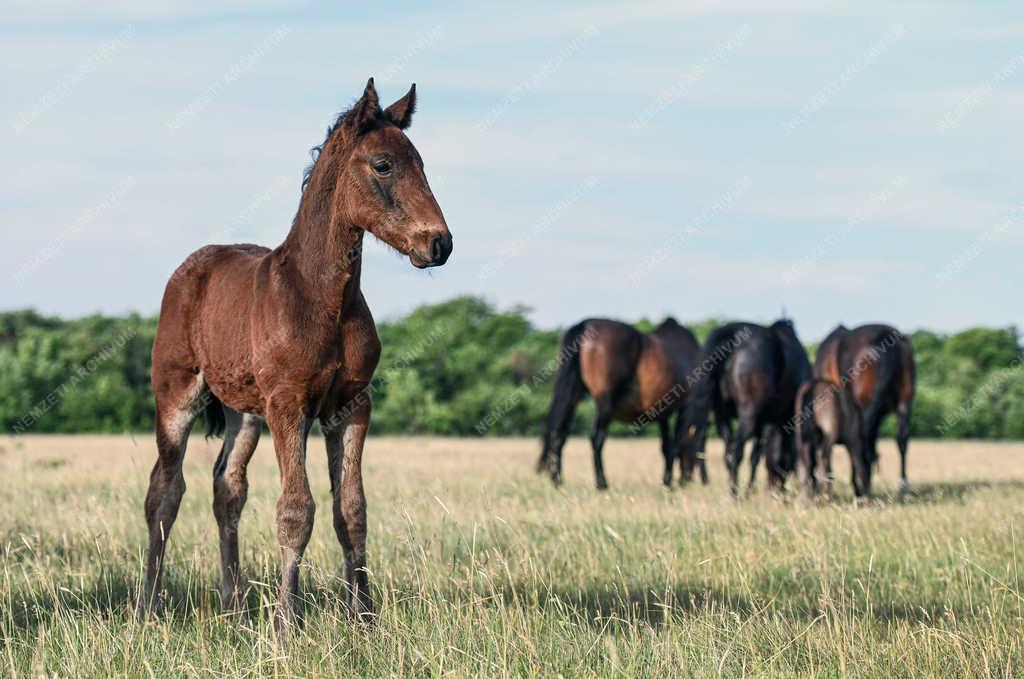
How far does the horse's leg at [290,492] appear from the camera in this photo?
A: 534 cm

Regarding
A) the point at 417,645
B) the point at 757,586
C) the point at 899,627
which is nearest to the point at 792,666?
the point at 899,627

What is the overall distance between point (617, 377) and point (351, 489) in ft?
37.1

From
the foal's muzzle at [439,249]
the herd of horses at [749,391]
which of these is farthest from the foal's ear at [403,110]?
the herd of horses at [749,391]

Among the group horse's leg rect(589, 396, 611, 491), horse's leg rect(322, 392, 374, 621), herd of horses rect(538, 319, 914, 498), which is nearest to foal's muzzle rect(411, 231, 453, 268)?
horse's leg rect(322, 392, 374, 621)

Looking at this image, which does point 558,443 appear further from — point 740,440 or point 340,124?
point 340,124

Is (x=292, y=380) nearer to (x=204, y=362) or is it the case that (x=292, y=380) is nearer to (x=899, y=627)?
(x=204, y=362)

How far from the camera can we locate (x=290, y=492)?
533 centimetres

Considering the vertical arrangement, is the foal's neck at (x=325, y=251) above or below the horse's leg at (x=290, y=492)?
above

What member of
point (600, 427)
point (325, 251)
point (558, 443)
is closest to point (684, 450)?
point (600, 427)

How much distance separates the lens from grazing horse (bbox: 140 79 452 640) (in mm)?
5203

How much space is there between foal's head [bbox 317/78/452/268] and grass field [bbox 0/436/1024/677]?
122 cm

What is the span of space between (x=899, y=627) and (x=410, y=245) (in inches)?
122

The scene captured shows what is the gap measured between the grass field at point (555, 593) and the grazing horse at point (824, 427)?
1.14 metres

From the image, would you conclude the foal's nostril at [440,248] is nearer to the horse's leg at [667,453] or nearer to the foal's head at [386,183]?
the foal's head at [386,183]
